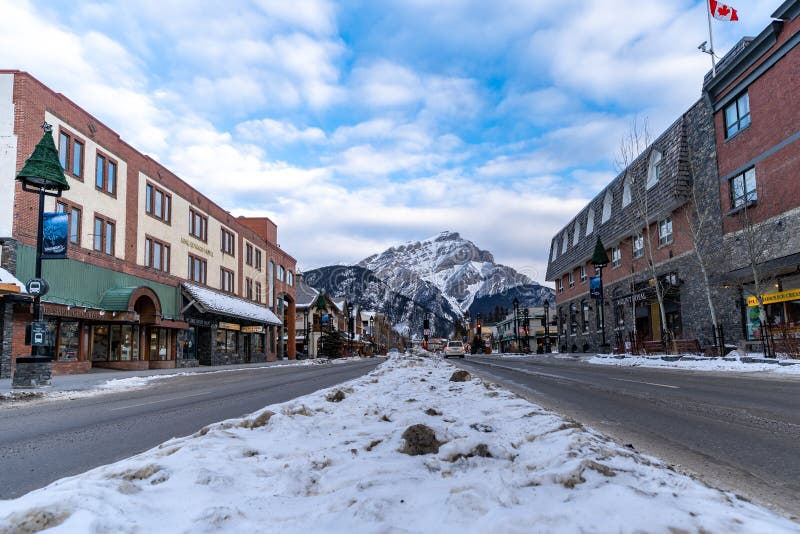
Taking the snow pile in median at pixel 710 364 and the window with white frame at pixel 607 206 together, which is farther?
the window with white frame at pixel 607 206

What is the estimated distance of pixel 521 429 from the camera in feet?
17.9

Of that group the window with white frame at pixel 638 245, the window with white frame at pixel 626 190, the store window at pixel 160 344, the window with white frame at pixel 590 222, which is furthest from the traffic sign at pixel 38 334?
the window with white frame at pixel 590 222

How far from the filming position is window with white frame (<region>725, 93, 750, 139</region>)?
2536 centimetres

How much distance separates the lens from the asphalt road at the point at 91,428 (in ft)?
17.2

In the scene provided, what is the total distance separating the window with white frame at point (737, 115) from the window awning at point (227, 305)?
3249 cm

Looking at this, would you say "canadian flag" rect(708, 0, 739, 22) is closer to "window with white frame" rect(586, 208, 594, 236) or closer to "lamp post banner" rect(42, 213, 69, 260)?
"window with white frame" rect(586, 208, 594, 236)

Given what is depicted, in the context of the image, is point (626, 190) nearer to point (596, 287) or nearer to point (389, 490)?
point (596, 287)

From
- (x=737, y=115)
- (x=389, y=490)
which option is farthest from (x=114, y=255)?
(x=737, y=115)

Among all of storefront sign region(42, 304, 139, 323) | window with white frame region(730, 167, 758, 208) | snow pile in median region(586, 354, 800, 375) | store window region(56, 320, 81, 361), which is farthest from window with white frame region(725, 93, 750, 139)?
store window region(56, 320, 81, 361)

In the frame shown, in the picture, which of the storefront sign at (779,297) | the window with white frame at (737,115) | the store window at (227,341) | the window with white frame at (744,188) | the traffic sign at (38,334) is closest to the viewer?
the traffic sign at (38,334)

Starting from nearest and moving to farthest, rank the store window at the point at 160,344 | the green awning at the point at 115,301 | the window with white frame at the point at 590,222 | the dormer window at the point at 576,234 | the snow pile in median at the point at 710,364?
the snow pile in median at the point at 710,364 → the green awning at the point at 115,301 → the store window at the point at 160,344 → the window with white frame at the point at 590,222 → the dormer window at the point at 576,234

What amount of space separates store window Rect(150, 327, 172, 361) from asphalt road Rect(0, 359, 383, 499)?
61.9 ft

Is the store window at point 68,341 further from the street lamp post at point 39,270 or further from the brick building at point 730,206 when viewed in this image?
the brick building at point 730,206

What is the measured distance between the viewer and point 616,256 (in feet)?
140
